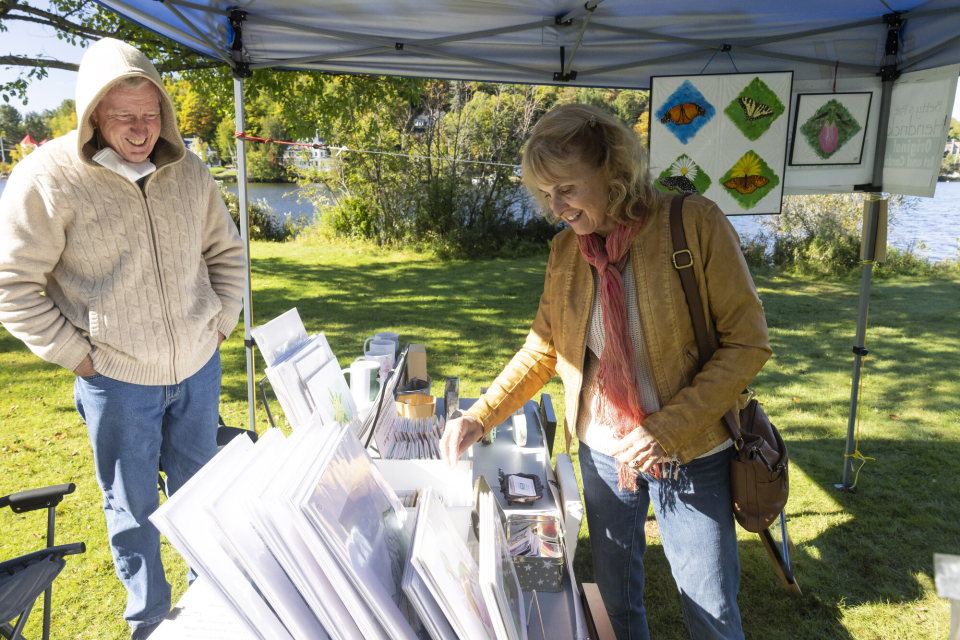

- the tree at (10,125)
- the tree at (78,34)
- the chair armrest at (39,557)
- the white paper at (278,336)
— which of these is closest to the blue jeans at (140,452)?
the chair armrest at (39,557)

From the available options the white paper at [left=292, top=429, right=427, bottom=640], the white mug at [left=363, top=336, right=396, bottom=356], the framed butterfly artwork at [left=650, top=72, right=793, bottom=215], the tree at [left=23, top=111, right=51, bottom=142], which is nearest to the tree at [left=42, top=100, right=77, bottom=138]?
the tree at [left=23, top=111, right=51, bottom=142]

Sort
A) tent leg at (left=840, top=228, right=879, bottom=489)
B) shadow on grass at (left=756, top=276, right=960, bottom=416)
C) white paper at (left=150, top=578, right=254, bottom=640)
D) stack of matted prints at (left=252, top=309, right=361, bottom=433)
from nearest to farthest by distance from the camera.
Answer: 1. white paper at (left=150, top=578, right=254, bottom=640)
2. stack of matted prints at (left=252, top=309, right=361, bottom=433)
3. tent leg at (left=840, top=228, right=879, bottom=489)
4. shadow on grass at (left=756, top=276, right=960, bottom=416)

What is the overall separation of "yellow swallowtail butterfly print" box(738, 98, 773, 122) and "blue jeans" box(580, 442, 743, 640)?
202 centimetres

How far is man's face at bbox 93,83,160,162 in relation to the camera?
5.55ft

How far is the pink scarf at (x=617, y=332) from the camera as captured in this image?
4.54 ft

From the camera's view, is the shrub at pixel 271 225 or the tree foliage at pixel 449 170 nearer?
the tree foliage at pixel 449 170

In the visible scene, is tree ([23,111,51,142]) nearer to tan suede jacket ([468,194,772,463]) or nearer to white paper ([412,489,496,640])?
tan suede jacket ([468,194,772,463])

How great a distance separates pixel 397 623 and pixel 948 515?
352cm

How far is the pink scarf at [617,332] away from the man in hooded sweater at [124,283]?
1.32 meters

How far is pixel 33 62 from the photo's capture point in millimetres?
5355

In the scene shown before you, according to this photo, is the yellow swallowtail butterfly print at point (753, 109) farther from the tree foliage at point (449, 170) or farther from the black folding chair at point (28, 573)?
the tree foliage at point (449, 170)

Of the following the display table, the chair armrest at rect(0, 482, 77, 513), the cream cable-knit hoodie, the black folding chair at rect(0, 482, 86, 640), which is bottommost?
the black folding chair at rect(0, 482, 86, 640)

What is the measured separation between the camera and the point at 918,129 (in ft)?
8.52

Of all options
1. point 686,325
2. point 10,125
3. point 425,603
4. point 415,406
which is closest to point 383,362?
point 415,406
